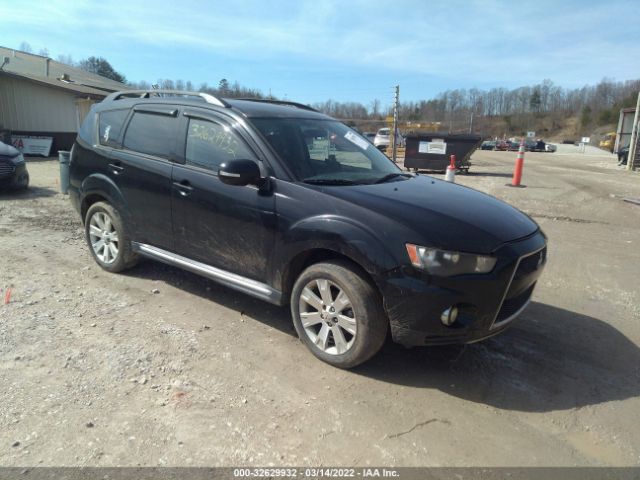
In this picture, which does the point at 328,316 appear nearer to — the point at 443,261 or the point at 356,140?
the point at 443,261

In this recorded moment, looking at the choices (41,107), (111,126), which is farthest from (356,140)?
(41,107)

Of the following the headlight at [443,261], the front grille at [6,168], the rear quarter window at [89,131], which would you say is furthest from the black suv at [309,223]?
the front grille at [6,168]

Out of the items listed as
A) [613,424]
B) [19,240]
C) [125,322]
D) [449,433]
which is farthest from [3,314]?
[613,424]

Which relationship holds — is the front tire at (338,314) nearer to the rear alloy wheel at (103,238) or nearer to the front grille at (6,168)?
the rear alloy wheel at (103,238)

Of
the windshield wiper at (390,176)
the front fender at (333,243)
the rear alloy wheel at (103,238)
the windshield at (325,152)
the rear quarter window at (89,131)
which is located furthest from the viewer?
the rear quarter window at (89,131)

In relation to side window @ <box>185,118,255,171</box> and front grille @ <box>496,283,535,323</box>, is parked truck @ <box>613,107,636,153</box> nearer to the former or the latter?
Result: front grille @ <box>496,283,535,323</box>

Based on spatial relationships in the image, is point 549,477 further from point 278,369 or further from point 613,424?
point 278,369

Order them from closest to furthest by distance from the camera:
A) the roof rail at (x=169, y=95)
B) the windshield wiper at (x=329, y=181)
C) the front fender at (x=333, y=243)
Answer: the front fender at (x=333, y=243) → the windshield wiper at (x=329, y=181) → the roof rail at (x=169, y=95)

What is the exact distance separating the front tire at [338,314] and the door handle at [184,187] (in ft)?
4.45

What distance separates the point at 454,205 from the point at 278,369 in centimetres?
179

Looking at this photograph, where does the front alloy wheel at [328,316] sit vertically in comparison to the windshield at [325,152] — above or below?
below

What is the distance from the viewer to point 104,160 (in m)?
4.94

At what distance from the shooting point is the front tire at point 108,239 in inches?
193

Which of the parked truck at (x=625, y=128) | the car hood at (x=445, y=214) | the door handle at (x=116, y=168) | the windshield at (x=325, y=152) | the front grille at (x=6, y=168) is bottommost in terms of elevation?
the front grille at (x=6, y=168)
